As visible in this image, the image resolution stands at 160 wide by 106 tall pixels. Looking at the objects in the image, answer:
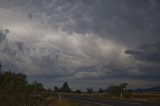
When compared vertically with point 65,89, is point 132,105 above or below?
below

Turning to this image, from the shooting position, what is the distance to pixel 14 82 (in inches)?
905

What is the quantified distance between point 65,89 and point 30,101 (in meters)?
76.8

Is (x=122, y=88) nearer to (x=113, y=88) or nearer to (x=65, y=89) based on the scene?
(x=113, y=88)

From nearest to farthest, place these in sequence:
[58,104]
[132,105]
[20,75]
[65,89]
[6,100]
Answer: [6,100], [20,75], [58,104], [132,105], [65,89]

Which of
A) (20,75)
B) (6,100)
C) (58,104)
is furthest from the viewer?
(58,104)

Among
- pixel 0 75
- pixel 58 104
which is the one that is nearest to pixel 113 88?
pixel 58 104

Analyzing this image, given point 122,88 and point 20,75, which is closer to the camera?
point 20,75

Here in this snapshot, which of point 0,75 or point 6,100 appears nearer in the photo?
point 6,100

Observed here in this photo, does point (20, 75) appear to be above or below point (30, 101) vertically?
above

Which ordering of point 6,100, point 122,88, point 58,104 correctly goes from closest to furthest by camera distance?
point 6,100
point 58,104
point 122,88

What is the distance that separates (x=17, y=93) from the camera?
21.9 m

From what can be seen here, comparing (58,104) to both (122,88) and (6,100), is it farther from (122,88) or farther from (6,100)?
(122,88)

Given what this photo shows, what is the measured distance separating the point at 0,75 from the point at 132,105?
54.8ft

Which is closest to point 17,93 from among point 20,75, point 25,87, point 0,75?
point 25,87
